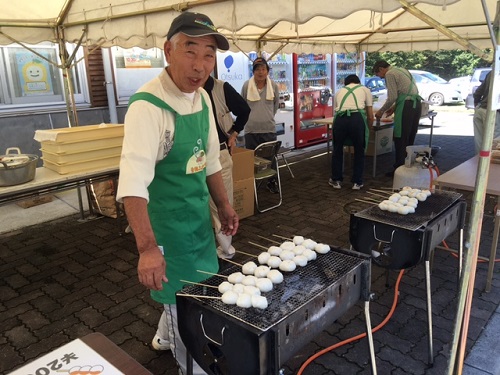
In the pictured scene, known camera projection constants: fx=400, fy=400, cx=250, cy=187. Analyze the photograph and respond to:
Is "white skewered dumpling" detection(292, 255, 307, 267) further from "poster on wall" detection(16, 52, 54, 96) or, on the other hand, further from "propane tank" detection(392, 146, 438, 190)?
"poster on wall" detection(16, 52, 54, 96)

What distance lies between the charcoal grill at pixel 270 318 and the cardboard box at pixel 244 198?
3.21m

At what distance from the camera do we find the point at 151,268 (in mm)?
1609

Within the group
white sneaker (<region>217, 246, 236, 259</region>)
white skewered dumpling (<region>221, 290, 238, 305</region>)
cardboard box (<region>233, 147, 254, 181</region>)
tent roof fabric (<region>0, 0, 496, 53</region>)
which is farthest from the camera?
cardboard box (<region>233, 147, 254, 181</region>)

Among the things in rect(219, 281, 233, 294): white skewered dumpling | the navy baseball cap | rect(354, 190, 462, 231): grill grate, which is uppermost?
the navy baseball cap

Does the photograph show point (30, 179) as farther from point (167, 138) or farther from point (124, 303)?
point (167, 138)

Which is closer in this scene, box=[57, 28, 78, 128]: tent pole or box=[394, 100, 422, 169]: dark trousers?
box=[57, 28, 78, 128]: tent pole

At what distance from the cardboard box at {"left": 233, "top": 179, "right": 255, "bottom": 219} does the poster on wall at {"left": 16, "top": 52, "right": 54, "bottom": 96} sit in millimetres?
4238

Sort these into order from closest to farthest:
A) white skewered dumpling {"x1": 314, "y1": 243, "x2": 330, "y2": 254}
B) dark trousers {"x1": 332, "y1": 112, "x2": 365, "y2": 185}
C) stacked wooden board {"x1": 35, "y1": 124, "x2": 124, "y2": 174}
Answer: white skewered dumpling {"x1": 314, "y1": 243, "x2": 330, "y2": 254} < stacked wooden board {"x1": 35, "y1": 124, "x2": 124, "y2": 174} < dark trousers {"x1": 332, "y1": 112, "x2": 365, "y2": 185}

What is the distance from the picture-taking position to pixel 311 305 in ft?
5.05

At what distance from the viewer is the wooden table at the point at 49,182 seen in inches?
138

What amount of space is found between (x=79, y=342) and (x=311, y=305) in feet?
2.83

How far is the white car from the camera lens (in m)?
17.7

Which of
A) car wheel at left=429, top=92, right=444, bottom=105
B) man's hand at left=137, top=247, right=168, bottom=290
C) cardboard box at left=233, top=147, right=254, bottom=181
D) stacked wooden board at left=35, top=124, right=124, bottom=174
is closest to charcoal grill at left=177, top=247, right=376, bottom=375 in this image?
man's hand at left=137, top=247, right=168, bottom=290

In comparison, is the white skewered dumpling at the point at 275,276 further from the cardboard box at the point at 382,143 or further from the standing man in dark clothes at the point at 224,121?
the cardboard box at the point at 382,143
